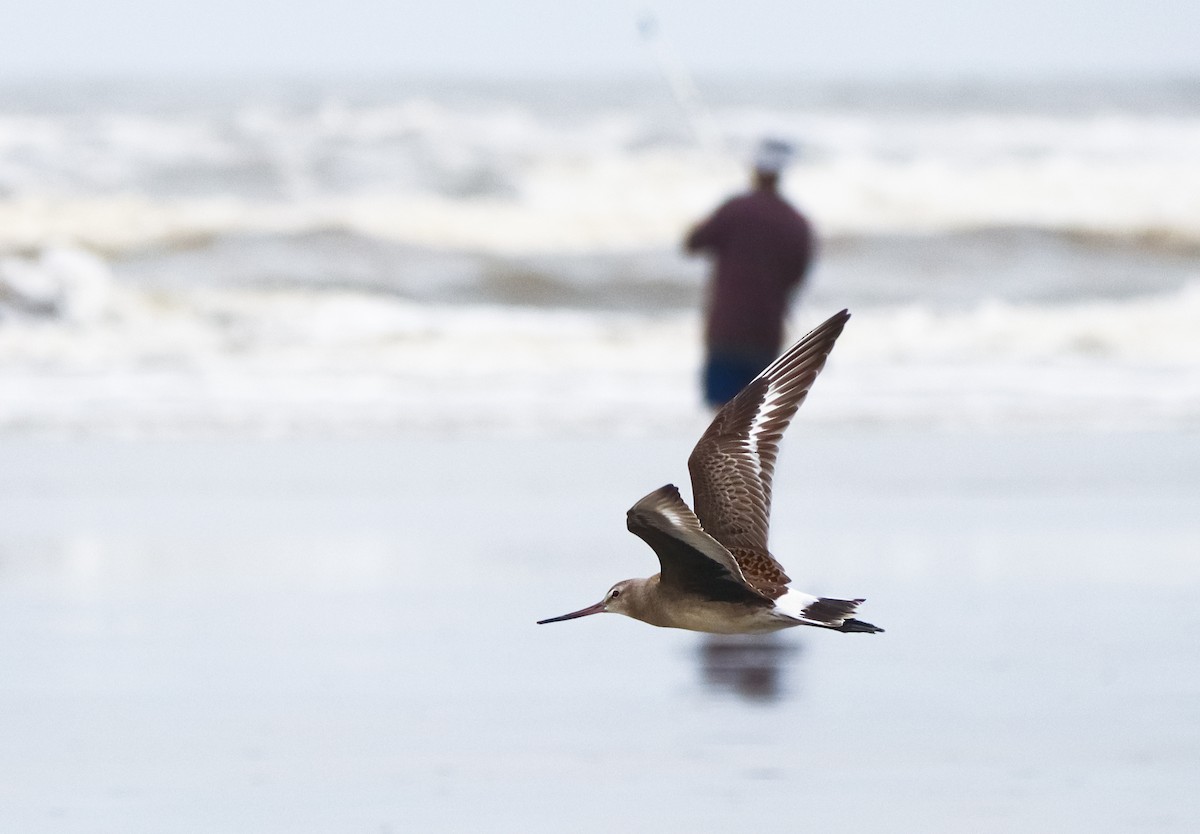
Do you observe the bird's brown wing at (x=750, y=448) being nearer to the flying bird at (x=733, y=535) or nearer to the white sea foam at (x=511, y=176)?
the flying bird at (x=733, y=535)

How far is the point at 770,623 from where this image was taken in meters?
3.28

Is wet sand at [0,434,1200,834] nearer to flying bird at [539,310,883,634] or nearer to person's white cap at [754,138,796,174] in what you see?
flying bird at [539,310,883,634]

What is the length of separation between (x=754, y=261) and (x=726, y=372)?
412 millimetres

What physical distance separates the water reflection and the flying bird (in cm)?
105

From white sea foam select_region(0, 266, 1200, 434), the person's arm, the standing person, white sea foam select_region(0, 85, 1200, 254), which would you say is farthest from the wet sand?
white sea foam select_region(0, 85, 1200, 254)

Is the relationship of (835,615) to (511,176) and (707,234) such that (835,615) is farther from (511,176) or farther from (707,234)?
(511,176)

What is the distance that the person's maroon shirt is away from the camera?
7559mm

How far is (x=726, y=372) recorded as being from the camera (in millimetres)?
7680

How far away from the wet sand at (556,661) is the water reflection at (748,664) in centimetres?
2

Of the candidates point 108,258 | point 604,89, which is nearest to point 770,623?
point 108,258

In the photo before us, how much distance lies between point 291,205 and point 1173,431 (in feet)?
42.6

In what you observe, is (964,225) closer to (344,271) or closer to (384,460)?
(344,271)

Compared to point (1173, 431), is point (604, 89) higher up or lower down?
higher up

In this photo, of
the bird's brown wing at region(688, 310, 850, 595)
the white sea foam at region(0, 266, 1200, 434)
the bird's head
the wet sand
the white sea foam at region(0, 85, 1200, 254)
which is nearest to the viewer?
the bird's head
